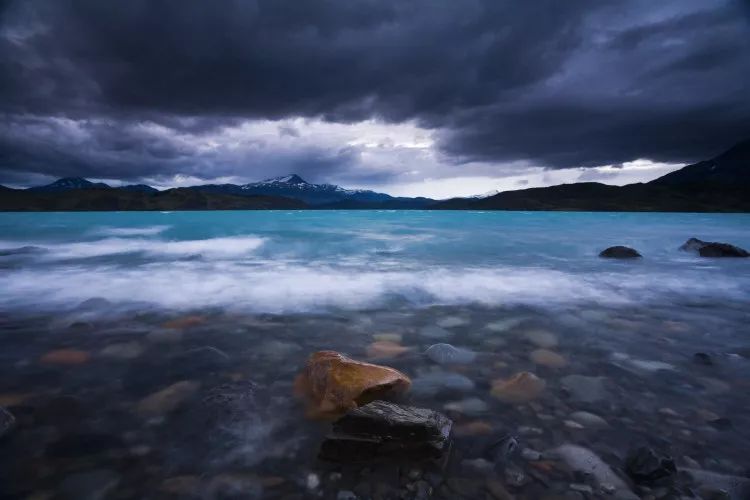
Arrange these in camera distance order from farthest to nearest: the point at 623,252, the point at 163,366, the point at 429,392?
the point at 623,252 < the point at 163,366 < the point at 429,392

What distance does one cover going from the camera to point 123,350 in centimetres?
571

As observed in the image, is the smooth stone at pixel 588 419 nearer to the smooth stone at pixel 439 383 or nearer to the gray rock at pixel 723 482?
the gray rock at pixel 723 482

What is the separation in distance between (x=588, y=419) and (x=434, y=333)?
118 inches

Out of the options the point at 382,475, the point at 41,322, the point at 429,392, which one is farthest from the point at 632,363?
the point at 41,322

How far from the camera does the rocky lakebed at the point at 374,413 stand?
296cm

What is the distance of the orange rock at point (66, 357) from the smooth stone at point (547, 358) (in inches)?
249

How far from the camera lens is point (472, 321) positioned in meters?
7.31

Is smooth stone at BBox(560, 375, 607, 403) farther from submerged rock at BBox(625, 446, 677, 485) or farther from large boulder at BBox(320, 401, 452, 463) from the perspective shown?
large boulder at BBox(320, 401, 452, 463)

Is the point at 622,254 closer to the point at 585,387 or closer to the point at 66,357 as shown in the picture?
the point at 585,387

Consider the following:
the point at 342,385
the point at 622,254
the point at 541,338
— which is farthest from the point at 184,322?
the point at 622,254

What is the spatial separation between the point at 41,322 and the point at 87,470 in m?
5.74

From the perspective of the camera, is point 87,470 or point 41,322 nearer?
point 87,470

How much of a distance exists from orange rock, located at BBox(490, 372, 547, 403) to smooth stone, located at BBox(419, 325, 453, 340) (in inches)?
67.3

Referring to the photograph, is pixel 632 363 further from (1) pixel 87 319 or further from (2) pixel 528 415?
(1) pixel 87 319
